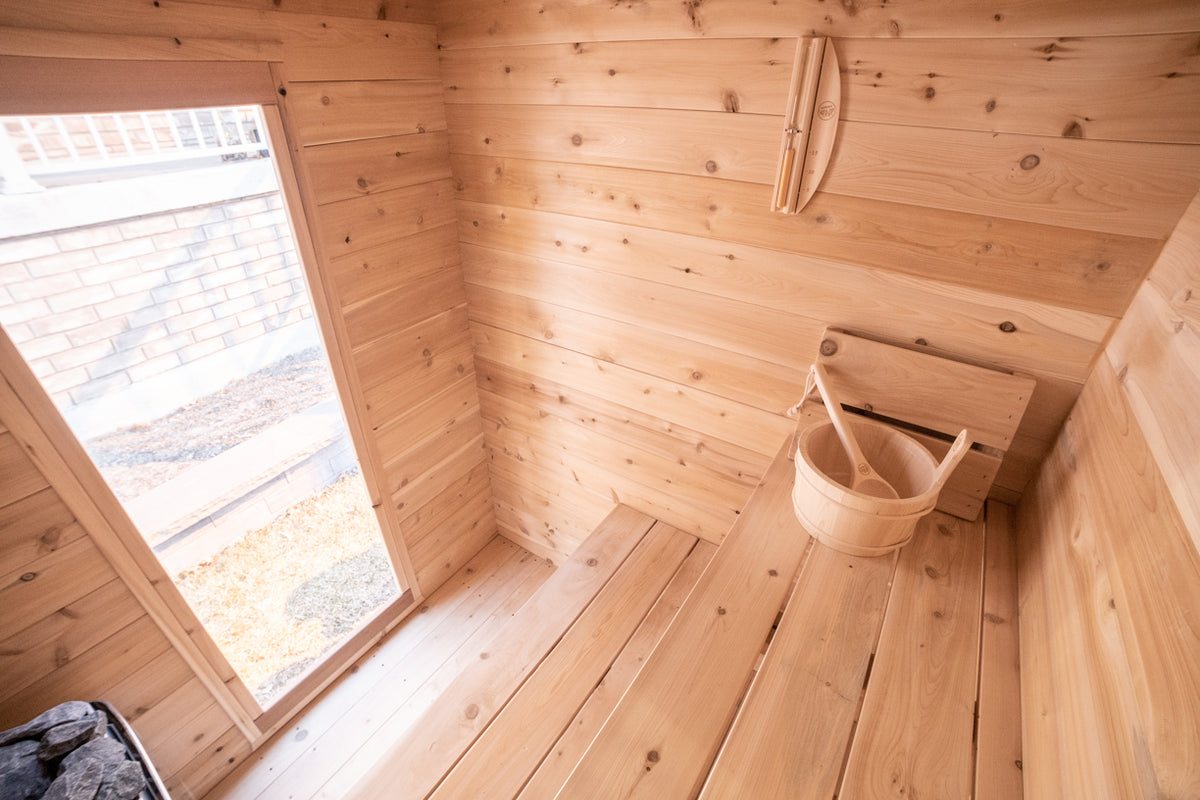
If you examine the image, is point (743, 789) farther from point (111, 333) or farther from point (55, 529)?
point (111, 333)

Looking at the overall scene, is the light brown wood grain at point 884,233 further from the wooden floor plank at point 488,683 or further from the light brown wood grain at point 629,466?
the wooden floor plank at point 488,683

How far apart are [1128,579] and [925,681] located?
373mm

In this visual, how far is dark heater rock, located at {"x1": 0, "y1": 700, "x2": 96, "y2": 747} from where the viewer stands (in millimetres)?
1165

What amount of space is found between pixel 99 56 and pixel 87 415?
77 cm

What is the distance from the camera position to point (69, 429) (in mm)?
1195

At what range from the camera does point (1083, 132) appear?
3.09 ft

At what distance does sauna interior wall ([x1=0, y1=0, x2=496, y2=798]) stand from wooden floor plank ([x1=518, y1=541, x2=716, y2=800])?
112cm

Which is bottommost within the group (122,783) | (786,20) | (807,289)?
(122,783)

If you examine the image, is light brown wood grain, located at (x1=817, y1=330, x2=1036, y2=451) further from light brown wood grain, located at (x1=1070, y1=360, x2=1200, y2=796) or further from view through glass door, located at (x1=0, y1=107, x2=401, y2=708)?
view through glass door, located at (x1=0, y1=107, x2=401, y2=708)

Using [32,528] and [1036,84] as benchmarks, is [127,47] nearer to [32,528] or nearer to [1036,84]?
[32,528]

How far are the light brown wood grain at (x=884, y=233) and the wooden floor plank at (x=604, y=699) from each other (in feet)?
2.69

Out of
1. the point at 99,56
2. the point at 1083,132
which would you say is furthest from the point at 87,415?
the point at 1083,132

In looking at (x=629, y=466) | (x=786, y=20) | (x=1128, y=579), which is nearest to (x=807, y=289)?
(x=786, y=20)

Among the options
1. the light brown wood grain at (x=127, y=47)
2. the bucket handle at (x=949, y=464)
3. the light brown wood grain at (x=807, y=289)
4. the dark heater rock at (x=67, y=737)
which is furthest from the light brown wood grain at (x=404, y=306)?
the bucket handle at (x=949, y=464)
